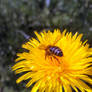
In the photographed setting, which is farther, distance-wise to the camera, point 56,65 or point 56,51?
point 56,65

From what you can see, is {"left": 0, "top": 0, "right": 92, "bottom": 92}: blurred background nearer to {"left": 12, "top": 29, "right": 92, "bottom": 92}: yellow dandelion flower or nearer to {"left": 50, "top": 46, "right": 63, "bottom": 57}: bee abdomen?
{"left": 12, "top": 29, "right": 92, "bottom": 92}: yellow dandelion flower

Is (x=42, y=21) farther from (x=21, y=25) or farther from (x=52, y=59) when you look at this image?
(x=52, y=59)

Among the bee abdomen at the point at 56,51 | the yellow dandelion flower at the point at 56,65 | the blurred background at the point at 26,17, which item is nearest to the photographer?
the yellow dandelion flower at the point at 56,65

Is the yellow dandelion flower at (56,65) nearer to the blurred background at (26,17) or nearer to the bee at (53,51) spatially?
the bee at (53,51)

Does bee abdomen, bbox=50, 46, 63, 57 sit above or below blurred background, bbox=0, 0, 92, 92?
below

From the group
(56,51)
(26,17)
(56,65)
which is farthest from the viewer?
(26,17)

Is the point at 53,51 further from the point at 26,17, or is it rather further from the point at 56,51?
the point at 26,17

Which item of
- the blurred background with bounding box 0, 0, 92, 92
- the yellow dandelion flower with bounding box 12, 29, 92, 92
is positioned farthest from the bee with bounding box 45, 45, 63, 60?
the blurred background with bounding box 0, 0, 92, 92

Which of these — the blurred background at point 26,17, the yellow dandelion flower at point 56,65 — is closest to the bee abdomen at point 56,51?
the yellow dandelion flower at point 56,65

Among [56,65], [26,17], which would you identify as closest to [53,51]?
[56,65]
